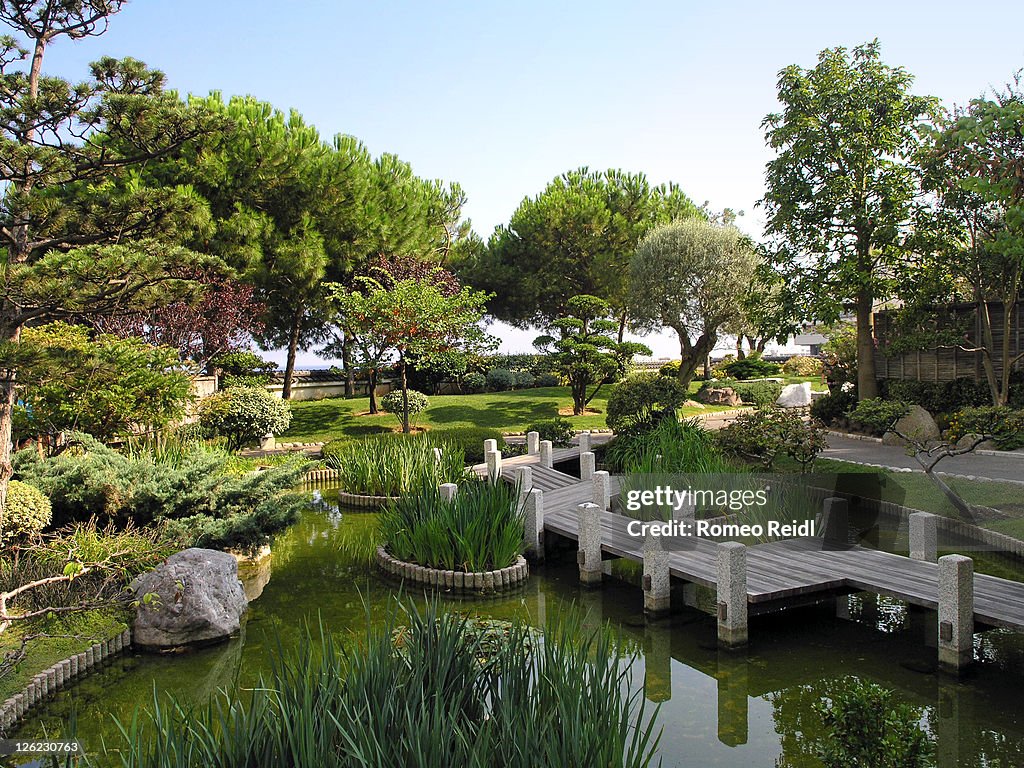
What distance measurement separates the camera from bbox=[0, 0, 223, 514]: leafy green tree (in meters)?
5.74

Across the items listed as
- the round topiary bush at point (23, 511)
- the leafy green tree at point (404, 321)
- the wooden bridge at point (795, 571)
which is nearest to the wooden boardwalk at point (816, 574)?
the wooden bridge at point (795, 571)

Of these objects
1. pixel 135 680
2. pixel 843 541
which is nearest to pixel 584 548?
pixel 843 541

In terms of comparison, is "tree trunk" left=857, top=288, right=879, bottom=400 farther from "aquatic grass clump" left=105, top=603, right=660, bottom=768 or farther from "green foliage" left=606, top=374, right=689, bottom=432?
"aquatic grass clump" left=105, top=603, right=660, bottom=768

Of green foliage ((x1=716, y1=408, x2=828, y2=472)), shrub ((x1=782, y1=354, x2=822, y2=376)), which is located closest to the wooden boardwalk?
green foliage ((x1=716, y1=408, x2=828, y2=472))

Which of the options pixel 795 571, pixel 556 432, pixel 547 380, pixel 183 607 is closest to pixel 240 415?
pixel 556 432

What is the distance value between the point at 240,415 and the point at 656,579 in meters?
11.6

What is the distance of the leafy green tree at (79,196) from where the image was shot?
5.74 m

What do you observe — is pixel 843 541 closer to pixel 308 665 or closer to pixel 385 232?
pixel 308 665

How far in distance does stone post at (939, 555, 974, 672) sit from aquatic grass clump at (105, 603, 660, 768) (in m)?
3.44

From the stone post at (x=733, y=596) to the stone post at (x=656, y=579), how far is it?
2.82 ft

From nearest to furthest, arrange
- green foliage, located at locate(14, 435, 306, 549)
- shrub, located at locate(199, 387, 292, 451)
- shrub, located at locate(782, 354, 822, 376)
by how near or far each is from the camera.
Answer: green foliage, located at locate(14, 435, 306, 549)
shrub, located at locate(199, 387, 292, 451)
shrub, located at locate(782, 354, 822, 376)

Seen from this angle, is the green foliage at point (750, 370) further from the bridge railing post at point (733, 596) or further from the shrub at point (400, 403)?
the bridge railing post at point (733, 596)

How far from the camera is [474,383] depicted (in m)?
27.6

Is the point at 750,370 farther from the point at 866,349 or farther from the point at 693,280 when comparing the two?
the point at 866,349
